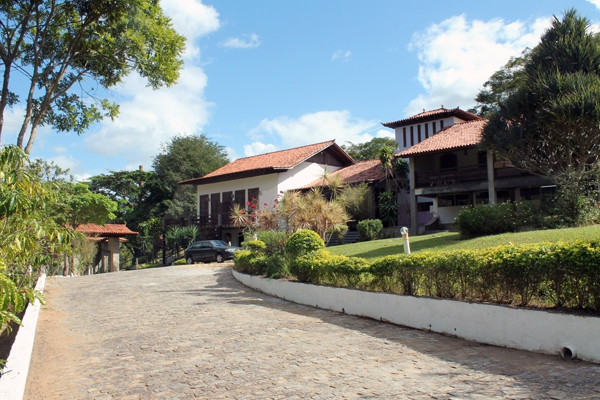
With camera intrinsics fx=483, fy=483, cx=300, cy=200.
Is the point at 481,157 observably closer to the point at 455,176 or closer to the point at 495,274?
the point at 455,176

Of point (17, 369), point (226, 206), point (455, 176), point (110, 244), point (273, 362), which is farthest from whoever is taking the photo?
point (226, 206)

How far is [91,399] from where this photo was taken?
4.85 metres

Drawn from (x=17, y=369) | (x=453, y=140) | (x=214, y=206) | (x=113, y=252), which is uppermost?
(x=453, y=140)

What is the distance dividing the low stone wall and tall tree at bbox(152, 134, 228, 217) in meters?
36.0

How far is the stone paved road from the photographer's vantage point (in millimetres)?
4754

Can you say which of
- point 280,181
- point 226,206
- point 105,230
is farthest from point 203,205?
point 105,230

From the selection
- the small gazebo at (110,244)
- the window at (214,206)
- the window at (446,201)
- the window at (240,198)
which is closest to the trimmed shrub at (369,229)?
the window at (446,201)

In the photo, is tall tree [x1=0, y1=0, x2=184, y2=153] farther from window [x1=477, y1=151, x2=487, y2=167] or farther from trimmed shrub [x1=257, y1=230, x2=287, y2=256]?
window [x1=477, y1=151, x2=487, y2=167]

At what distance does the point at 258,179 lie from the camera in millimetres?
33750

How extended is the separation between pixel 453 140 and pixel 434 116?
6517 millimetres

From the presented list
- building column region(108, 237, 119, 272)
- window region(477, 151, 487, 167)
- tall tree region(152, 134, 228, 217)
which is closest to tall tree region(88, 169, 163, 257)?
tall tree region(152, 134, 228, 217)

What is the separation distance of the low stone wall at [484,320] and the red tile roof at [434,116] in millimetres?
23441

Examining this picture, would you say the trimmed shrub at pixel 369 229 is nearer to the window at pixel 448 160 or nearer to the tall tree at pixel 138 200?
the window at pixel 448 160

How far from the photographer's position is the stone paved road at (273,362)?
4754 millimetres
